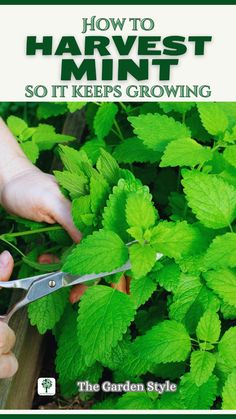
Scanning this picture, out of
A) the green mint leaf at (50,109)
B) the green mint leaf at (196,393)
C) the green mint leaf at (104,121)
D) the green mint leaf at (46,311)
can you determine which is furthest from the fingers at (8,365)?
the green mint leaf at (50,109)

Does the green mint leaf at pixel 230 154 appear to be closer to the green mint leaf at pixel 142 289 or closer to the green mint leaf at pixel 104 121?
the green mint leaf at pixel 142 289

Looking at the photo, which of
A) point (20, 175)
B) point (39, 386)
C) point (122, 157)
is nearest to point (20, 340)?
point (39, 386)

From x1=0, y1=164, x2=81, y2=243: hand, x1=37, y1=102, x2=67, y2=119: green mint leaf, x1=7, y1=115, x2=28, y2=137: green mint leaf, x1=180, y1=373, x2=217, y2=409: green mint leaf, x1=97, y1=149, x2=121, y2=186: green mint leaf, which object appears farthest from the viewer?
x1=37, y1=102, x2=67, y2=119: green mint leaf

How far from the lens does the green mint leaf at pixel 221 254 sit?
4.83 ft

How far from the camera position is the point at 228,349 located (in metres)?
1.56

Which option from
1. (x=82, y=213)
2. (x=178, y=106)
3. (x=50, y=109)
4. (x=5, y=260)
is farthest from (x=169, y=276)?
(x=50, y=109)

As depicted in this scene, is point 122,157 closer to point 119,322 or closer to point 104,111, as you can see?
point 104,111

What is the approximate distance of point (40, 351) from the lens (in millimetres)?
1981

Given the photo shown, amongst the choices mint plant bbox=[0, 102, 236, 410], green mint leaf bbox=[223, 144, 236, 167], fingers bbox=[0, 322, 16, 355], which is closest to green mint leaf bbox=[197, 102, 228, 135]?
mint plant bbox=[0, 102, 236, 410]

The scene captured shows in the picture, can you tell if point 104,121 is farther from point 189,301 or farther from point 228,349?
point 228,349

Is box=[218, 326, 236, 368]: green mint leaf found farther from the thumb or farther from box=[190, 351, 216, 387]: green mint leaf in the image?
the thumb

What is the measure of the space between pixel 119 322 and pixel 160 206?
2.50 ft

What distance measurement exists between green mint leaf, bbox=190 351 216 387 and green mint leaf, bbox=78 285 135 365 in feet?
0.69

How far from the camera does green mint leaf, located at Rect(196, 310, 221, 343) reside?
1.55 m
